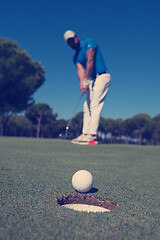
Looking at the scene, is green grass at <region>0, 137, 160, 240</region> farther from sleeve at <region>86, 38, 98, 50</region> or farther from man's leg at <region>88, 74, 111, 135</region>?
sleeve at <region>86, 38, 98, 50</region>

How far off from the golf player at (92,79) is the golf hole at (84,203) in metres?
4.09

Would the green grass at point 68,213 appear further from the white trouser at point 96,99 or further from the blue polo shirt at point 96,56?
the blue polo shirt at point 96,56

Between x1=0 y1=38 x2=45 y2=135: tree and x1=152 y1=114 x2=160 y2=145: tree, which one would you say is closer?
x1=0 y1=38 x2=45 y2=135: tree

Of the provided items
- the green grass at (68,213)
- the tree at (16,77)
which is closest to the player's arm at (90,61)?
the green grass at (68,213)

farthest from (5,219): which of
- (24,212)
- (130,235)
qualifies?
(130,235)

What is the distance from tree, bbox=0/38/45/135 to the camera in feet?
75.1

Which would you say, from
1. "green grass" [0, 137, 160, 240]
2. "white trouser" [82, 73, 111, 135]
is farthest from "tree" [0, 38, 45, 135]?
"green grass" [0, 137, 160, 240]

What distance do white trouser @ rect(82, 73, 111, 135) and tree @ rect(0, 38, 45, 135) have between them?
19.1m

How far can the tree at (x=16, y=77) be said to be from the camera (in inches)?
901

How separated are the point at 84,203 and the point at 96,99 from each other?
428cm

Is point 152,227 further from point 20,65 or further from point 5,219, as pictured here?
point 20,65

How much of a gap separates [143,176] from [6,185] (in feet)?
6.74

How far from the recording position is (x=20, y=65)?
24000 mm

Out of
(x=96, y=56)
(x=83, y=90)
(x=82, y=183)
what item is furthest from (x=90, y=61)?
(x=82, y=183)
